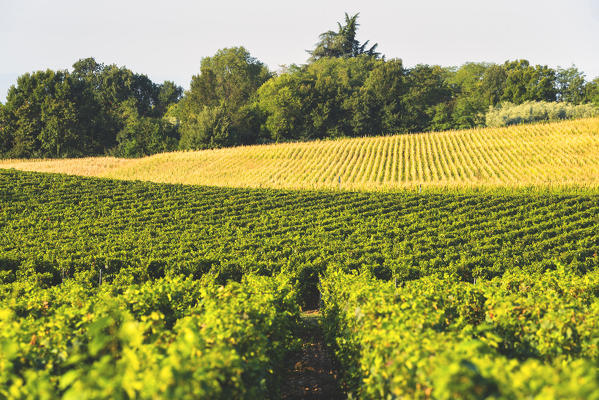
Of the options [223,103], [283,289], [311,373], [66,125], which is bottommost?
[311,373]

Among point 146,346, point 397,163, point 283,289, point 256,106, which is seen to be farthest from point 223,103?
point 146,346

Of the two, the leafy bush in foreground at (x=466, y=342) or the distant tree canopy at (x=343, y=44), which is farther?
the distant tree canopy at (x=343, y=44)

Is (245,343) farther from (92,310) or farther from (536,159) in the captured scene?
(536,159)

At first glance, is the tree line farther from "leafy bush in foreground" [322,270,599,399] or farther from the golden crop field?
"leafy bush in foreground" [322,270,599,399]

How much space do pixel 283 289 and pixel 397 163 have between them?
37145 millimetres

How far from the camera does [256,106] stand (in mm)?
75000

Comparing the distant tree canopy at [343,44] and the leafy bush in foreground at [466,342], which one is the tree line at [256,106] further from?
the leafy bush in foreground at [466,342]

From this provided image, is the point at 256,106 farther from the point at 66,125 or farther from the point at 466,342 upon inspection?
the point at 466,342

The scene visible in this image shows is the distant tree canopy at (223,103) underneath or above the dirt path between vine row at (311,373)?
above

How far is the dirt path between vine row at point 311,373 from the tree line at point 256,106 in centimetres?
5502

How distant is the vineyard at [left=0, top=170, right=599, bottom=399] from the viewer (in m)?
3.74

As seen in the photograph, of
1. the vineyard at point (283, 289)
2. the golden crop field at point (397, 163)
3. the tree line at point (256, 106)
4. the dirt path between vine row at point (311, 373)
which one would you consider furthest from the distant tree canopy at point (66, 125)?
the dirt path between vine row at point (311, 373)

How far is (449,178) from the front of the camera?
37719 mm

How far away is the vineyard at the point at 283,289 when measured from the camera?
374cm
